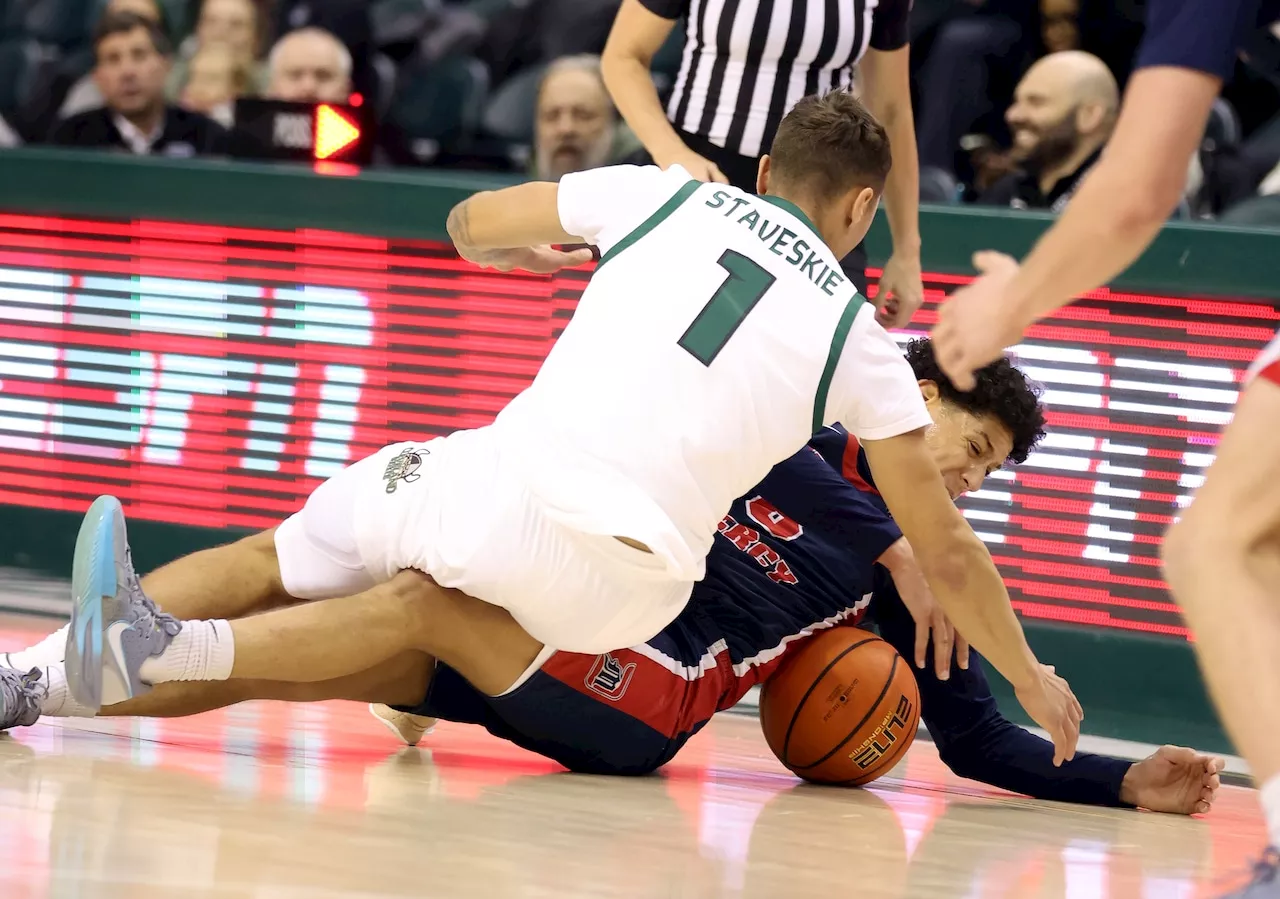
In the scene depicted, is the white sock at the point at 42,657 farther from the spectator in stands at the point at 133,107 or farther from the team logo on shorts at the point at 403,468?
the spectator in stands at the point at 133,107

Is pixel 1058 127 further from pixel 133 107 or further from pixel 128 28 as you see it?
pixel 128 28

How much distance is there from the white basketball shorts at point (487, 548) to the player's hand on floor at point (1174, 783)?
1.12m

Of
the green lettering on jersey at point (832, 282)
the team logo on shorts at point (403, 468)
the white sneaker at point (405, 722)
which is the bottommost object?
the white sneaker at point (405, 722)

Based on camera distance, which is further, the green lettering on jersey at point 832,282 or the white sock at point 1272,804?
the green lettering on jersey at point 832,282

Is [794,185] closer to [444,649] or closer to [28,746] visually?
[444,649]

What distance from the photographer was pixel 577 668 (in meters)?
3.55

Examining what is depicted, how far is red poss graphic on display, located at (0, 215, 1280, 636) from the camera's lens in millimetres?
5410

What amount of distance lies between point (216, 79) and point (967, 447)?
503cm

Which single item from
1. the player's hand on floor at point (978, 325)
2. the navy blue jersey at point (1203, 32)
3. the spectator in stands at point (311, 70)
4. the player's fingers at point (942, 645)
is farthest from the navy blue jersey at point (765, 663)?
the spectator in stands at point (311, 70)

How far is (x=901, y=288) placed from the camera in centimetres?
469

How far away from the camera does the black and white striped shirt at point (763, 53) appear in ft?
14.5

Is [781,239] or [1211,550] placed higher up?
[781,239]

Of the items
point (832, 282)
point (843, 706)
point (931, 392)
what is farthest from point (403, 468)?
point (931, 392)

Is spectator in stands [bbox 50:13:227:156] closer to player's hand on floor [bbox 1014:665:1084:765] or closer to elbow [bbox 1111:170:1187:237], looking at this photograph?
player's hand on floor [bbox 1014:665:1084:765]
